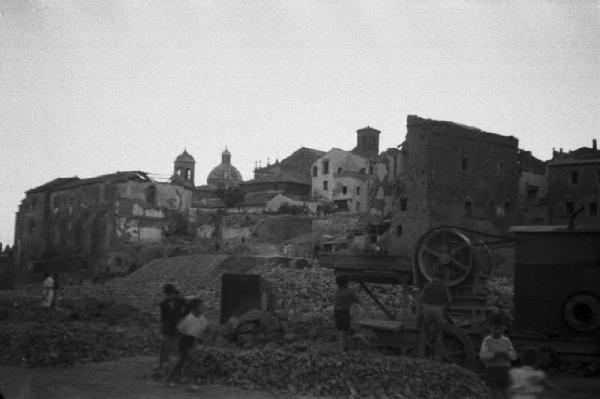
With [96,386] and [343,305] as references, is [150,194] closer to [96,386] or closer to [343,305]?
[343,305]

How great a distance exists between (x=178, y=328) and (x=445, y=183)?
3663cm

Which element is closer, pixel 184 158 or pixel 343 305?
pixel 343 305

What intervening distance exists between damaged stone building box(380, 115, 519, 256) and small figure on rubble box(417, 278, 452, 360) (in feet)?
102

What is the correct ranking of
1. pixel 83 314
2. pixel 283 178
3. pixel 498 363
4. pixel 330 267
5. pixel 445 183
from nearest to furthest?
pixel 498 363 < pixel 330 267 < pixel 83 314 < pixel 445 183 < pixel 283 178

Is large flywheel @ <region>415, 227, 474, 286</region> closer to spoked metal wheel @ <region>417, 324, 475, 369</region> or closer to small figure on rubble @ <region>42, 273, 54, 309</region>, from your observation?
spoked metal wheel @ <region>417, 324, 475, 369</region>

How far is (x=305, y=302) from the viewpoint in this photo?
23.7 m

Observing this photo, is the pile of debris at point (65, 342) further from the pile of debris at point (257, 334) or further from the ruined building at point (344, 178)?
the ruined building at point (344, 178)

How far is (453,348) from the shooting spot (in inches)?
472

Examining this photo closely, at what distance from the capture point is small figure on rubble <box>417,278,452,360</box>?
1124cm

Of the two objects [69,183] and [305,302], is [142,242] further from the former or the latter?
[305,302]

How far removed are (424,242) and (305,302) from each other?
11.4 m

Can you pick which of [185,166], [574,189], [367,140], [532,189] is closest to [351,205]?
[367,140]

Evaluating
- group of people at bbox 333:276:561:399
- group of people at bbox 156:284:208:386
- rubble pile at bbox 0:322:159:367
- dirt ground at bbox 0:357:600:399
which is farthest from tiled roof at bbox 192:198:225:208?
group of people at bbox 156:284:208:386

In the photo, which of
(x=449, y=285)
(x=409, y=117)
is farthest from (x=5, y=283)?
(x=449, y=285)
